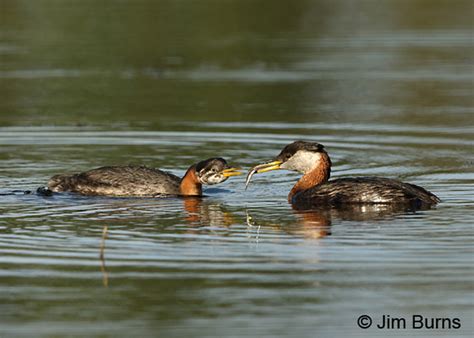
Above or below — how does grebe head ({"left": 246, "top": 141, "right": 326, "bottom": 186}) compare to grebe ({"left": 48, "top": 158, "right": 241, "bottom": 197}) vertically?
above

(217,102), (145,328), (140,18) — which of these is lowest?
(145,328)

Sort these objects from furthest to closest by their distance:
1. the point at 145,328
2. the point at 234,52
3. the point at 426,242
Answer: the point at 234,52 → the point at 426,242 → the point at 145,328

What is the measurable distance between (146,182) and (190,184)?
0.50 metres

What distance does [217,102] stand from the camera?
888 inches

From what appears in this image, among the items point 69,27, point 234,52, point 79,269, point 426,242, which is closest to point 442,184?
point 426,242

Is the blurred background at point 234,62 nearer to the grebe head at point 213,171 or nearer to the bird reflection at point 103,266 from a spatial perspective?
the grebe head at point 213,171

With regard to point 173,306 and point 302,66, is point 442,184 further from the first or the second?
point 302,66

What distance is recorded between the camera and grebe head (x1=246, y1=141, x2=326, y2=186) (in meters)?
14.4

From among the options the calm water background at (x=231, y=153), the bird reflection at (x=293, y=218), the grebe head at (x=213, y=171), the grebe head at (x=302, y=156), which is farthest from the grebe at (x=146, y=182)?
the bird reflection at (x=293, y=218)

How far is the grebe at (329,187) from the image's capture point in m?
13.3

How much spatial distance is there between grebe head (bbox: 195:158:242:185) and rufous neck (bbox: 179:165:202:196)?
6 cm

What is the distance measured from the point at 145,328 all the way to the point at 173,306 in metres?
0.58

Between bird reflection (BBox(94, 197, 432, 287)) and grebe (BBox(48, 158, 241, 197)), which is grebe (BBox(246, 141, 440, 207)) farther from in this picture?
grebe (BBox(48, 158, 241, 197))

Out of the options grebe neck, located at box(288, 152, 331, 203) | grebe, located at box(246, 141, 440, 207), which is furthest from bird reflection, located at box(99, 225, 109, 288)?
grebe neck, located at box(288, 152, 331, 203)
